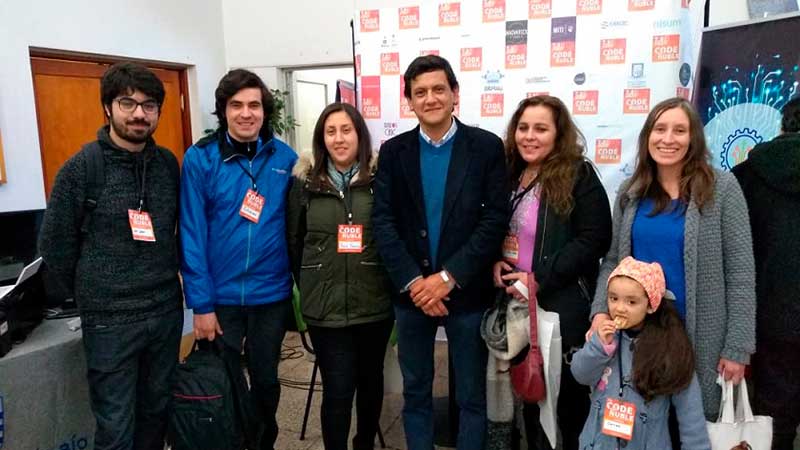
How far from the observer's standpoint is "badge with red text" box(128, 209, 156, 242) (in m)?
1.60

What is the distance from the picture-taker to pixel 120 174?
1.62 m

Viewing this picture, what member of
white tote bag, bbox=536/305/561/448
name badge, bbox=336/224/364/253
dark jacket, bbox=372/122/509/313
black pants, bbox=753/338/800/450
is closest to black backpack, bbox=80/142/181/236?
name badge, bbox=336/224/364/253

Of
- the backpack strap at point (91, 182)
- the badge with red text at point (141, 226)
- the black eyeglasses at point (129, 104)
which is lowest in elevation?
the badge with red text at point (141, 226)

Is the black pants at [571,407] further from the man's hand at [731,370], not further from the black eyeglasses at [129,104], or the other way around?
the black eyeglasses at [129,104]

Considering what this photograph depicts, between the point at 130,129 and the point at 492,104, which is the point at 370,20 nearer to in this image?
the point at 492,104

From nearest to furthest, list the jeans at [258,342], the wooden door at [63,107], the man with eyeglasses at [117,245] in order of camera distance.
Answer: the man with eyeglasses at [117,245], the jeans at [258,342], the wooden door at [63,107]

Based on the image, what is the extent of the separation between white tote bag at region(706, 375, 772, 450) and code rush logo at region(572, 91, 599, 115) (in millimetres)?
1578

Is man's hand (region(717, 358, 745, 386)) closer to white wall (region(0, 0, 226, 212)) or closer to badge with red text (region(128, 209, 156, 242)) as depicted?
badge with red text (region(128, 209, 156, 242))

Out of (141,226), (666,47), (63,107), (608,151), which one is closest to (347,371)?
(141,226)

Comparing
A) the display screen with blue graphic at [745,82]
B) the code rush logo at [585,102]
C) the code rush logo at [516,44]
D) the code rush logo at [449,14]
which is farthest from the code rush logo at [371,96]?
the display screen with blue graphic at [745,82]

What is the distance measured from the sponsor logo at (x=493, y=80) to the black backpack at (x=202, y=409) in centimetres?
192

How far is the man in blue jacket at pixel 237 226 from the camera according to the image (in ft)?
5.85

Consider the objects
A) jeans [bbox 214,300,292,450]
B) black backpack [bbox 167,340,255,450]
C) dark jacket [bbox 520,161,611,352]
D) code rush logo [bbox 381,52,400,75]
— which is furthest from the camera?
code rush logo [bbox 381,52,400,75]

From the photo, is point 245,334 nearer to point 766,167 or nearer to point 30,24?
point 766,167
